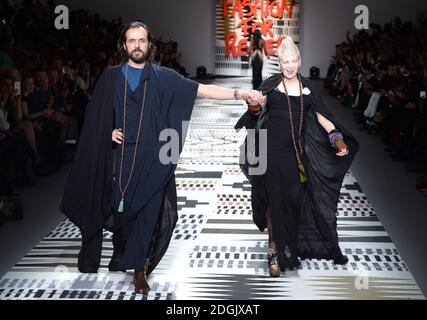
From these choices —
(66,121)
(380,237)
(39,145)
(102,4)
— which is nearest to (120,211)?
(380,237)

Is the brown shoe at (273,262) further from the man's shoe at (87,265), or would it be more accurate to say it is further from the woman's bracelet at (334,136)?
the man's shoe at (87,265)

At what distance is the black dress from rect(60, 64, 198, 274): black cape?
555 mm

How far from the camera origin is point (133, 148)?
4078mm

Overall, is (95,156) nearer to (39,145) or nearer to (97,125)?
(97,125)

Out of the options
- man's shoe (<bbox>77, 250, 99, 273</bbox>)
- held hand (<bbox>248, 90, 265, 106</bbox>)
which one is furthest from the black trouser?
Result: held hand (<bbox>248, 90, 265, 106</bbox>)

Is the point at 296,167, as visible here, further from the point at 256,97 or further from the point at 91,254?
the point at 91,254

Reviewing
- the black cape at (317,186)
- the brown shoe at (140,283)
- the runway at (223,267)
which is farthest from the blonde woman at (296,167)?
the brown shoe at (140,283)

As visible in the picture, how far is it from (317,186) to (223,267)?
77cm

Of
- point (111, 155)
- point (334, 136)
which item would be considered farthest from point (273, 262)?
point (111, 155)

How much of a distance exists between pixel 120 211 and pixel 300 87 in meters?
1.28

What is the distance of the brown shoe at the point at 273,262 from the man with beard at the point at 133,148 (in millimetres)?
669

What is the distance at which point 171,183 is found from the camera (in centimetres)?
420
